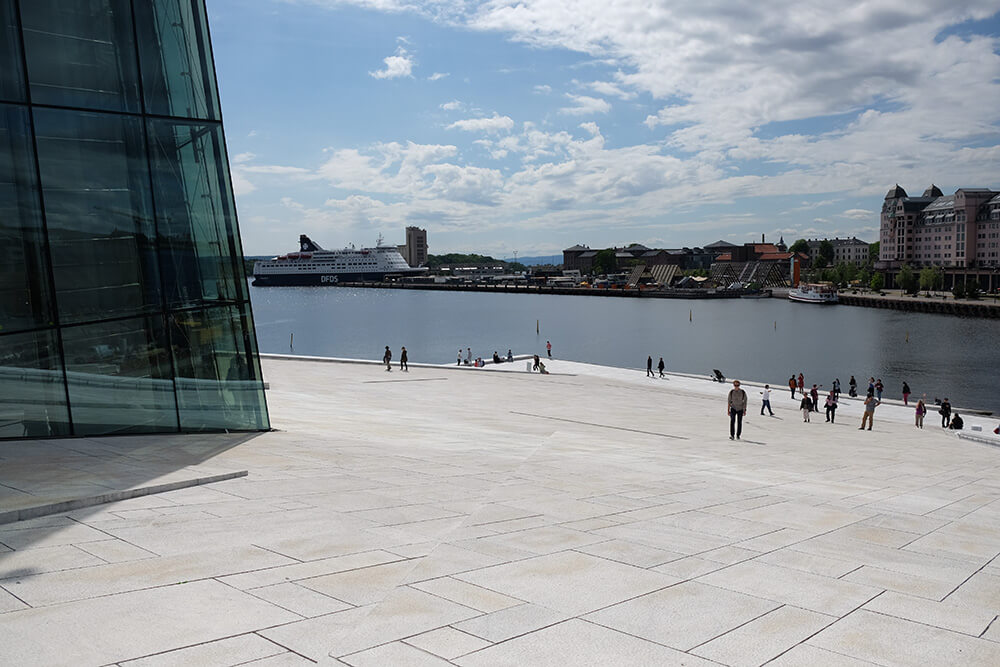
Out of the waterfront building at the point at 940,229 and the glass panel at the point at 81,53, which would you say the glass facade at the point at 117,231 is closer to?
the glass panel at the point at 81,53

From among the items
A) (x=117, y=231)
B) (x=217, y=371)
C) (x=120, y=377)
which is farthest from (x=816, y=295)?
(x=120, y=377)

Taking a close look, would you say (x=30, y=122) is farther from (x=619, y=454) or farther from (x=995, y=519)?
(x=995, y=519)

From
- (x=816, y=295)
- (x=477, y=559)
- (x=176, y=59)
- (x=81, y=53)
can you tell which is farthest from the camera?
(x=816, y=295)

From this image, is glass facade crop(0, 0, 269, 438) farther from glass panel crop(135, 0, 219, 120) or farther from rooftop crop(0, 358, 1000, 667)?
rooftop crop(0, 358, 1000, 667)

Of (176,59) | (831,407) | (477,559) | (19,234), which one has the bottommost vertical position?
(831,407)

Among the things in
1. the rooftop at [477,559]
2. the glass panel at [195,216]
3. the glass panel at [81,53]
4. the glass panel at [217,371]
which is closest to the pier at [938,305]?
the rooftop at [477,559]

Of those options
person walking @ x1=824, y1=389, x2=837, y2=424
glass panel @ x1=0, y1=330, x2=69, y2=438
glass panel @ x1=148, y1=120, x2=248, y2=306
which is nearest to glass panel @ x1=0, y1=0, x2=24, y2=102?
glass panel @ x1=148, y1=120, x2=248, y2=306

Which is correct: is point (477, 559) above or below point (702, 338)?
above

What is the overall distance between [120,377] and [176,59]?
5.75 metres

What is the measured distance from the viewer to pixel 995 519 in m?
9.94

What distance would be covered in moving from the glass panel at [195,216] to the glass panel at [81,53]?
0.83 metres

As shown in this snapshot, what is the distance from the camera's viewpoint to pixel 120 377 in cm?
1267

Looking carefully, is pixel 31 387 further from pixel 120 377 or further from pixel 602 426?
pixel 602 426

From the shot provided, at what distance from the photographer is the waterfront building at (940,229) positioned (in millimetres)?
155500
